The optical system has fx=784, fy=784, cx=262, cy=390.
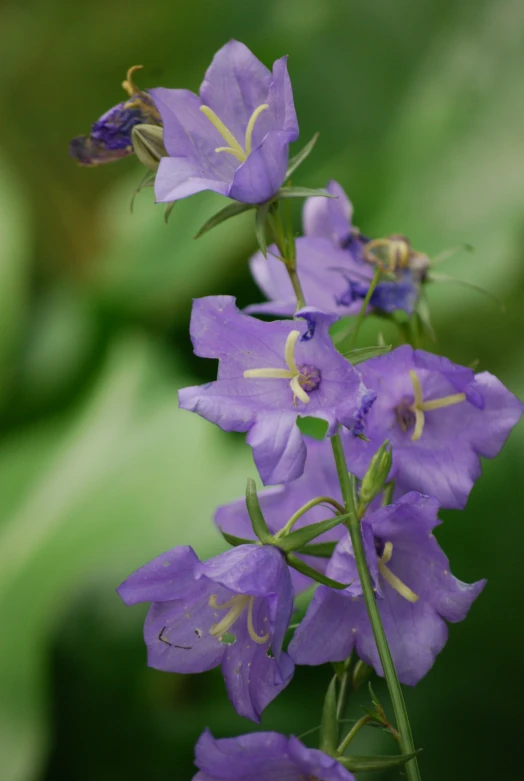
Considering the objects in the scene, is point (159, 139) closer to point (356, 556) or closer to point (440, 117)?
point (356, 556)

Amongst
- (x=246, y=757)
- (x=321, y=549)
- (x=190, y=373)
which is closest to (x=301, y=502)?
(x=321, y=549)

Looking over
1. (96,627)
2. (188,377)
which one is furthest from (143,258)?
(96,627)

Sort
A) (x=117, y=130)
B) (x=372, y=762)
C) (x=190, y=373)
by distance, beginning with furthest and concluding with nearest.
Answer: (x=190, y=373), (x=117, y=130), (x=372, y=762)

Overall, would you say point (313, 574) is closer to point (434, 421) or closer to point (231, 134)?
point (434, 421)

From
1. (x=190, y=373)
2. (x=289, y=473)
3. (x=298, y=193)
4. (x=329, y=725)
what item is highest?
(x=298, y=193)

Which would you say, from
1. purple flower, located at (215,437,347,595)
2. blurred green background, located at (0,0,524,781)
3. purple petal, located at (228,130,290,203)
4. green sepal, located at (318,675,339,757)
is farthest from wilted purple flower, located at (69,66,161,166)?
blurred green background, located at (0,0,524,781)

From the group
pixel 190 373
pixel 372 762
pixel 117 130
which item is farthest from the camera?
pixel 190 373
